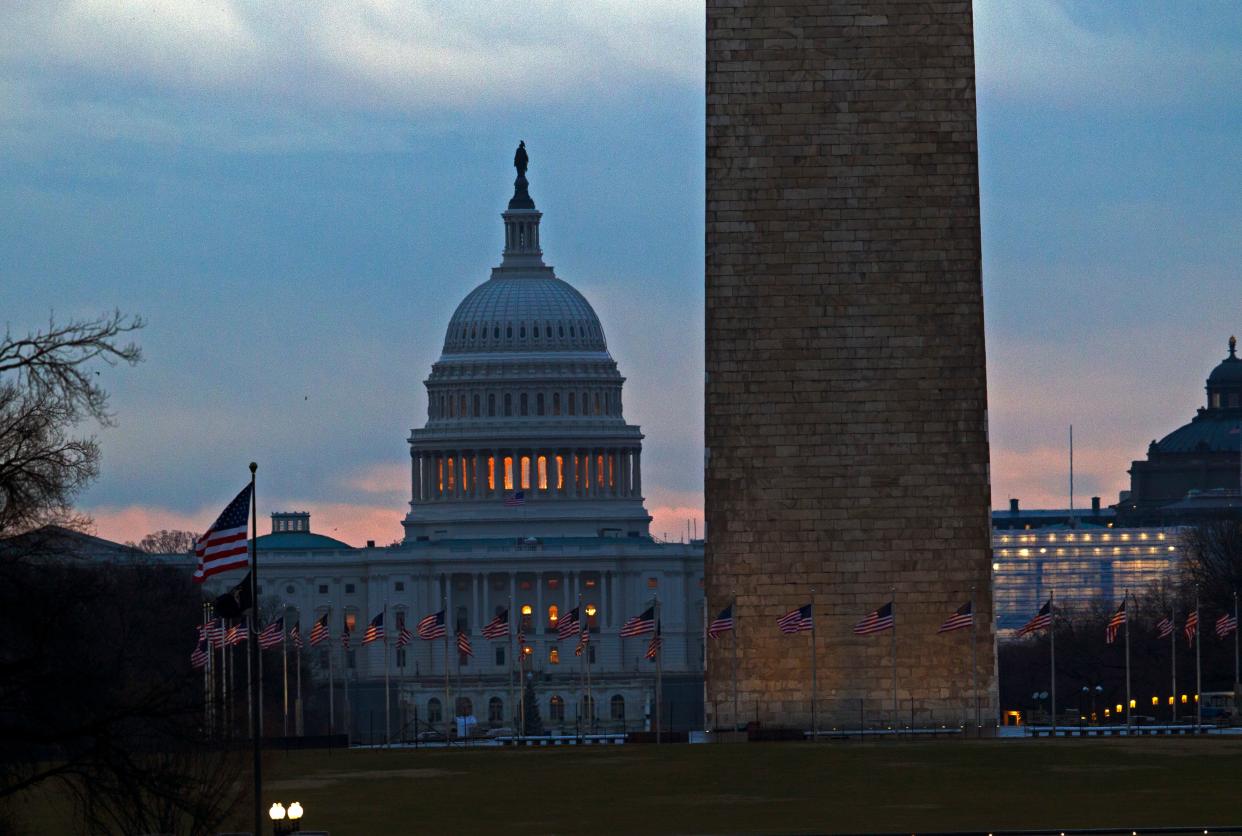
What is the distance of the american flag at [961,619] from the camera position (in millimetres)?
84562

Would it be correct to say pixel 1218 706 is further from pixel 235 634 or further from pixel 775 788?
pixel 775 788

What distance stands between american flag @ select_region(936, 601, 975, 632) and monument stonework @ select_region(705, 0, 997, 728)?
0.42m

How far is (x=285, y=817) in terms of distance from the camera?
55438mm

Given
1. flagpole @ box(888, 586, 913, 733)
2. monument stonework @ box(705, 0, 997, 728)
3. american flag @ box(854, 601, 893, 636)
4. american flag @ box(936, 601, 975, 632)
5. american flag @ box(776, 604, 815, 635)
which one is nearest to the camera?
american flag @ box(776, 604, 815, 635)

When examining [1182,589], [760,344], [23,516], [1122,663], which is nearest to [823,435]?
[760,344]

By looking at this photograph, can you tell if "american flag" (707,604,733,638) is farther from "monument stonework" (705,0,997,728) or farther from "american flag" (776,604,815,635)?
"american flag" (776,604,815,635)

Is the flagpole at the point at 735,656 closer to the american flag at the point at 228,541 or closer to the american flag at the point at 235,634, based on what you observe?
the american flag at the point at 235,634

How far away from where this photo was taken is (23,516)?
4409 centimetres

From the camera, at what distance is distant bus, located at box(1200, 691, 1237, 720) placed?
10309 cm

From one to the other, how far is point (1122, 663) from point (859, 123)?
54.9 m

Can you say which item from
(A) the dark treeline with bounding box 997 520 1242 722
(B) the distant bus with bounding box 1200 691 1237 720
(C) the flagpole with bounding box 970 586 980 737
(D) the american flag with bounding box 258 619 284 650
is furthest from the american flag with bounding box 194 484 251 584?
(A) the dark treeline with bounding box 997 520 1242 722

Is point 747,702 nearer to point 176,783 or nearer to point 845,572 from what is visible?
point 845,572

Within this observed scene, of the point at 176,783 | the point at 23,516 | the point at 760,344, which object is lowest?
the point at 176,783

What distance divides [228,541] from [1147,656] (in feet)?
252
